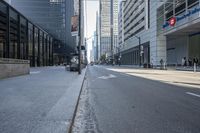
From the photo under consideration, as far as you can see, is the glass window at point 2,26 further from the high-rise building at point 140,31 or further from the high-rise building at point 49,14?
the high-rise building at point 49,14

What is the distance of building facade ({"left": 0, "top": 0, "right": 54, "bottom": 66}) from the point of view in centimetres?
4896

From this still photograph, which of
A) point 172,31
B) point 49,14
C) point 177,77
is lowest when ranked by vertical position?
point 177,77

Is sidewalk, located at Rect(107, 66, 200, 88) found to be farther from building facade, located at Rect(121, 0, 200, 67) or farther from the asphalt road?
building facade, located at Rect(121, 0, 200, 67)

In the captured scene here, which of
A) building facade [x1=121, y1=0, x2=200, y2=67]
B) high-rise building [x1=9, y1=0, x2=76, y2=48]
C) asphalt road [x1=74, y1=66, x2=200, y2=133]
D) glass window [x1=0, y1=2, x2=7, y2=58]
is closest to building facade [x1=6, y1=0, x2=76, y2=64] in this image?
high-rise building [x1=9, y1=0, x2=76, y2=48]

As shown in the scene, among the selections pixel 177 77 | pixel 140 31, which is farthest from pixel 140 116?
pixel 140 31

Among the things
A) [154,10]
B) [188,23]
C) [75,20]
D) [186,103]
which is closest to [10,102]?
[186,103]

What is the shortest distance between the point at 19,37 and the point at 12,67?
Result: 31.9 metres

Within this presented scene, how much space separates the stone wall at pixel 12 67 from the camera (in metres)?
23.3

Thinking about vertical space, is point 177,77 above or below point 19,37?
below

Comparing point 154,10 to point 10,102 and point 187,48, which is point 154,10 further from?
point 10,102

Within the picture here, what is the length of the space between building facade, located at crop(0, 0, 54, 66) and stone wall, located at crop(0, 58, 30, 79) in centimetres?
1852

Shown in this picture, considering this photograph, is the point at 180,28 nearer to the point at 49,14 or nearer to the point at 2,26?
the point at 2,26

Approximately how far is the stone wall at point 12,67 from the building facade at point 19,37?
18.5 meters

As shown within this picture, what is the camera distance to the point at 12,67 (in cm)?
2616
